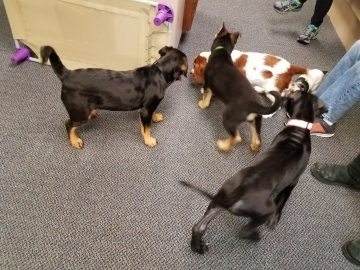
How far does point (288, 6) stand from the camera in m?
2.97

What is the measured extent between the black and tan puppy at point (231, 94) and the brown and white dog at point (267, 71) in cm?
20

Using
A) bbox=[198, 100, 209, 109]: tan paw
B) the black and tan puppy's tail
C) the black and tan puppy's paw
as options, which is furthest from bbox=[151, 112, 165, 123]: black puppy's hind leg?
the black and tan puppy's paw

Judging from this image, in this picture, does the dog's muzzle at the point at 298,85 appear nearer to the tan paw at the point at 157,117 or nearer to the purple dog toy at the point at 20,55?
the tan paw at the point at 157,117

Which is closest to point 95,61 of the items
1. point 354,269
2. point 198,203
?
point 198,203

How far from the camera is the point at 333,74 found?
2.17 metres

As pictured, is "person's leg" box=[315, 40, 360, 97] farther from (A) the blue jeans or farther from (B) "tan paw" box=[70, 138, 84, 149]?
(B) "tan paw" box=[70, 138, 84, 149]

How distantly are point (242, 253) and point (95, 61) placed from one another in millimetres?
1579

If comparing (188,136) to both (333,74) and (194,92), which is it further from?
(333,74)

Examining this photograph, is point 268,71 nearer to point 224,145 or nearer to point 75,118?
point 224,145

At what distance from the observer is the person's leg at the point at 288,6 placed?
115 inches

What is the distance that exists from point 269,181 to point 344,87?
3.46 ft

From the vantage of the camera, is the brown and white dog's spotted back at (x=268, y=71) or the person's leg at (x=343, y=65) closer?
the person's leg at (x=343, y=65)

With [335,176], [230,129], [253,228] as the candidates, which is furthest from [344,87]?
[253,228]

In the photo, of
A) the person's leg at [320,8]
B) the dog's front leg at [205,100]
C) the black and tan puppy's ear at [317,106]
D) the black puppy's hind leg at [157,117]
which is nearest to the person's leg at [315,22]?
the person's leg at [320,8]
